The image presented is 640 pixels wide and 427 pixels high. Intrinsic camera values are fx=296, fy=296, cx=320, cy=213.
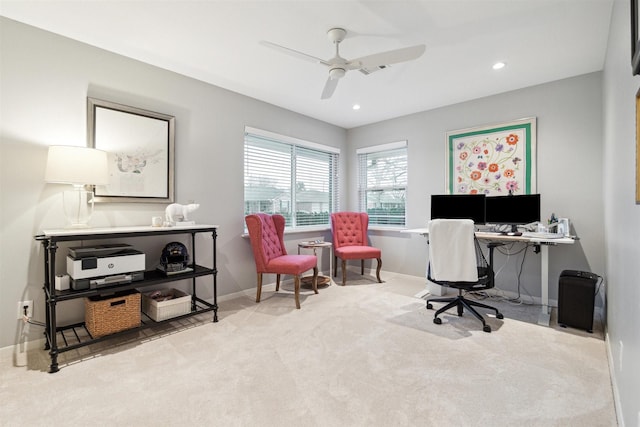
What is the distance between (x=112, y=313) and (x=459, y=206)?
380 cm

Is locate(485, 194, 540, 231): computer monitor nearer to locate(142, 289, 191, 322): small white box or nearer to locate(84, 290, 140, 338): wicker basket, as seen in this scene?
locate(142, 289, 191, 322): small white box

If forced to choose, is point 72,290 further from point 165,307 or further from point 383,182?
point 383,182

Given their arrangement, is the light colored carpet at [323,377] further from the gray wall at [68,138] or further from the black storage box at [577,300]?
the gray wall at [68,138]

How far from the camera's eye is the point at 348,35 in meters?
2.46

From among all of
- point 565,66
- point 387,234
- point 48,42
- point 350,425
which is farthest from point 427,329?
point 48,42

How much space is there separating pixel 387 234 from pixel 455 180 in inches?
53.9

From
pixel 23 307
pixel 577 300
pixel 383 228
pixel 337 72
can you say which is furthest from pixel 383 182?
pixel 23 307

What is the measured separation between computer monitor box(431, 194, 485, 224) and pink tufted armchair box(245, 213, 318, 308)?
5.80 feet

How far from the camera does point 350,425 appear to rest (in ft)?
5.00

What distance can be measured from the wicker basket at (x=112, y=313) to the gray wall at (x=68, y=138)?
0.36 metres

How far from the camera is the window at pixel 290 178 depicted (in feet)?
13.1

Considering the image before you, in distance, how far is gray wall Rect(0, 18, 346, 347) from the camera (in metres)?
2.26

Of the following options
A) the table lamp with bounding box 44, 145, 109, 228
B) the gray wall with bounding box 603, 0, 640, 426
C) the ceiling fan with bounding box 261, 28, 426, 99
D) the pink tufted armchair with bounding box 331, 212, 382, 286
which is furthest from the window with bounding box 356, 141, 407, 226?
the table lamp with bounding box 44, 145, 109, 228

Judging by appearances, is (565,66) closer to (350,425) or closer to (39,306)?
(350,425)
